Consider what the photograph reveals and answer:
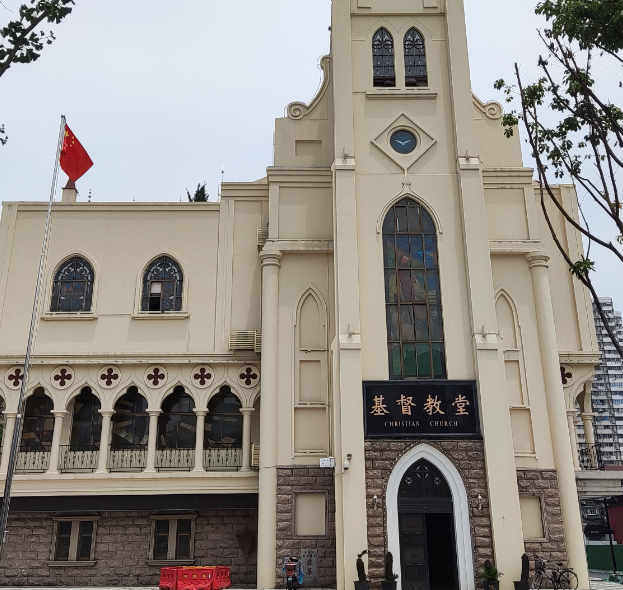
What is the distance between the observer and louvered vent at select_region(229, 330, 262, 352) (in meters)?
18.8

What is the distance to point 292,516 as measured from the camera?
1683 centimetres

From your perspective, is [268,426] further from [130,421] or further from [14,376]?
[14,376]

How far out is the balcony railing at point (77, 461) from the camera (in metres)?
18.4

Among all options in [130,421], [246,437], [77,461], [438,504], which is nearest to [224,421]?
[246,437]

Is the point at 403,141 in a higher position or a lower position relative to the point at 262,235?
higher

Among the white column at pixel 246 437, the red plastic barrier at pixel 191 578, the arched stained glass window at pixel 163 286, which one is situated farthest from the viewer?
the arched stained glass window at pixel 163 286

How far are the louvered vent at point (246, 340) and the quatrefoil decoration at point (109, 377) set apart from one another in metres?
3.32

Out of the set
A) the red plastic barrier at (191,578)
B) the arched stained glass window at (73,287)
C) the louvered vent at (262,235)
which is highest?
the louvered vent at (262,235)

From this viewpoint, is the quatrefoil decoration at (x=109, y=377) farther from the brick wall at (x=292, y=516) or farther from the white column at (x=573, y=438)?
the white column at (x=573, y=438)

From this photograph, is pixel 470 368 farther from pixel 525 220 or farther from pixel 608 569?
pixel 608 569

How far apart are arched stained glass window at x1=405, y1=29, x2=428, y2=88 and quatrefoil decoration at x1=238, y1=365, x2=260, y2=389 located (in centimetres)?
943

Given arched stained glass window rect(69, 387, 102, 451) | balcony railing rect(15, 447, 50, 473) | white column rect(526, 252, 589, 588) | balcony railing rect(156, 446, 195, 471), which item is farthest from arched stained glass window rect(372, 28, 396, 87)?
balcony railing rect(15, 447, 50, 473)

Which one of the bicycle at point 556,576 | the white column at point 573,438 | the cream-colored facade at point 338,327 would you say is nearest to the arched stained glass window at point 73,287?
the cream-colored facade at point 338,327

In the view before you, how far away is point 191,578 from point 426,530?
568 cm
